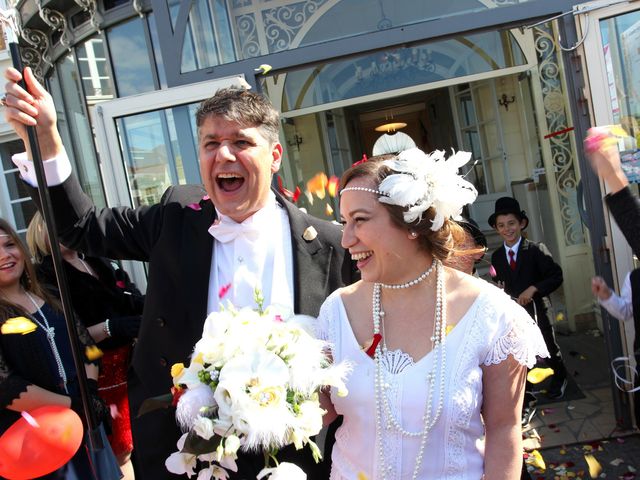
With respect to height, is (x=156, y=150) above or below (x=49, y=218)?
above

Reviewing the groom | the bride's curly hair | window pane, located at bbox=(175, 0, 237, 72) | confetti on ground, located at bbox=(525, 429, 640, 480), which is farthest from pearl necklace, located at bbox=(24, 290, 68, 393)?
confetti on ground, located at bbox=(525, 429, 640, 480)

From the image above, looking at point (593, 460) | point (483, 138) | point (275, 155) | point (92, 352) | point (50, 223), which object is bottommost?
point (593, 460)

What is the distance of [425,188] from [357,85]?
6067 millimetres

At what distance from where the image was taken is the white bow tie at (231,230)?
218 cm

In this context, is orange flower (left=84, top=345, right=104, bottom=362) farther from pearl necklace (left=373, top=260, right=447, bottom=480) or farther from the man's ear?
pearl necklace (left=373, top=260, right=447, bottom=480)

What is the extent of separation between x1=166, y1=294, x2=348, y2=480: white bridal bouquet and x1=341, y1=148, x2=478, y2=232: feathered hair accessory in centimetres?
48

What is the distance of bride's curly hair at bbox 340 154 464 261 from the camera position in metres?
1.69

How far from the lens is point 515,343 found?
163 centimetres

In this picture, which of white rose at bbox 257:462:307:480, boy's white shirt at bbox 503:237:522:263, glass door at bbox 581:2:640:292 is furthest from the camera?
boy's white shirt at bbox 503:237:522:263

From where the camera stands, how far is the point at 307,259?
221 centimetres

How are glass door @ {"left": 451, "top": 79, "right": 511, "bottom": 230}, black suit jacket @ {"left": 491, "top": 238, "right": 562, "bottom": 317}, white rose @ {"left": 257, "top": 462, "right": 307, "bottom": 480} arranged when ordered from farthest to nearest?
1. glass door @ {"left": 451, "top": 79, "right": 511, "bottom": 230}
2. black suit jacket @ {"left": 491, "top": 238, "right": 562, "bottom": 317}
3. white rose @ {"left": 257, "top": 462, "right": 307, "bottom": 480}

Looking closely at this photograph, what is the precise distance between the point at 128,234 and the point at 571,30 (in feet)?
10.3

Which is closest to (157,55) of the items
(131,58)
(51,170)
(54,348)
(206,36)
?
(131,58)

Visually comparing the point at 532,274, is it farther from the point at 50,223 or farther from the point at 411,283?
the point at 50,223
